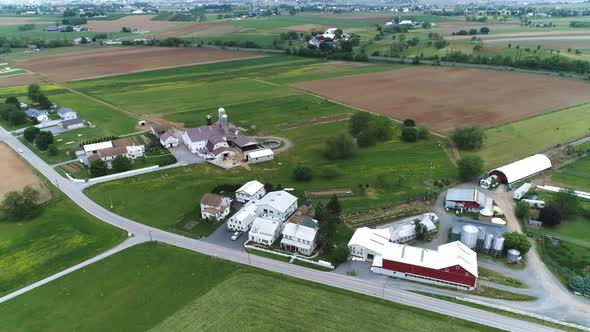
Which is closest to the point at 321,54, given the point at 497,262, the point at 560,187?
the point at 560,187

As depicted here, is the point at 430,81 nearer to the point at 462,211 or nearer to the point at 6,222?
the point at 462,211

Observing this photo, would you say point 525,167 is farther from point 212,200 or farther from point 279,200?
point 212,200

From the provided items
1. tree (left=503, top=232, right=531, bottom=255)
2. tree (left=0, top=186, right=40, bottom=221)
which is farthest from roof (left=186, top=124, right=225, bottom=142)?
tree (left=503, top=232, right=531, bottom=255)

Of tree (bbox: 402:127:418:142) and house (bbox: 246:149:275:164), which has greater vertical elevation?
tree (bbox: 402:127:418:142)

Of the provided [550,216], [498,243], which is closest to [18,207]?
[498,243]

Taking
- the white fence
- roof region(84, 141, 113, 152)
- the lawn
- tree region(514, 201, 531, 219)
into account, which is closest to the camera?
the white fence

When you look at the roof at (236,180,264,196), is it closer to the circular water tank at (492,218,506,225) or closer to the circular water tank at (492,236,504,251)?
the circular water tank at (492,236,504,251)

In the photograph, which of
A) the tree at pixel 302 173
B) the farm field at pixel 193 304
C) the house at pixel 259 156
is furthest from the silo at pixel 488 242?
the house at pixel 259 156
